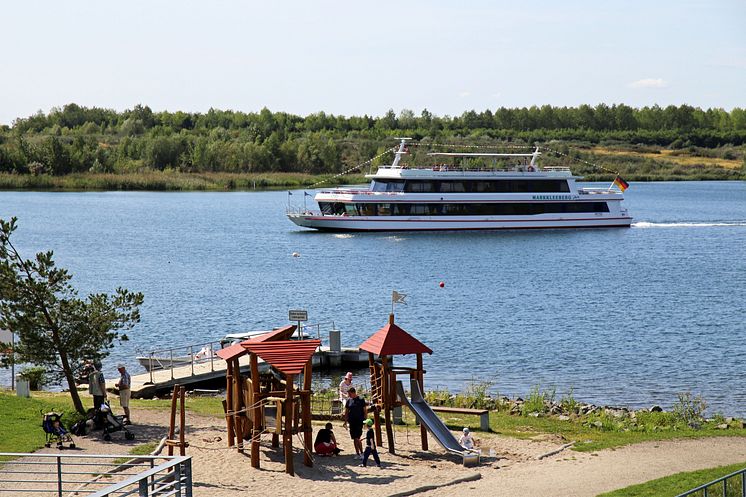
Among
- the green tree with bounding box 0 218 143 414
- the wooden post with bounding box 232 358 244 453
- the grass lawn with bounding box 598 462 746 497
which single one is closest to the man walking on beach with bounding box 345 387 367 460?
the wooden post with bounding box 232 358 244 453

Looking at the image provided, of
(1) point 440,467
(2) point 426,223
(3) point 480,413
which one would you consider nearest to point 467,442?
(1) point 440,467

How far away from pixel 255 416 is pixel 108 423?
331 centimetres

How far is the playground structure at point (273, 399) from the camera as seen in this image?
19922 mm

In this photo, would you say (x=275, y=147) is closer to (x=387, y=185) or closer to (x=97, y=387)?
(x=387, y=185)

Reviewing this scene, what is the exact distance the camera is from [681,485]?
18.2 meters

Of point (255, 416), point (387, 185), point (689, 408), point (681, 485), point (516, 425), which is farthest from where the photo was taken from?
point (387, 185)

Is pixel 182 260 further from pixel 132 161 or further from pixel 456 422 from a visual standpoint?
pixel 132 161

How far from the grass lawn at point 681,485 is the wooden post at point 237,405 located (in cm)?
710

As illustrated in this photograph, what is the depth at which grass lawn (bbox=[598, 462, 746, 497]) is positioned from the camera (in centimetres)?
1692

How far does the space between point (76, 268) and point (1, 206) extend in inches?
1966

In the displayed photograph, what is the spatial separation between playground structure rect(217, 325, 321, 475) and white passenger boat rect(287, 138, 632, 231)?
55797 millimetres

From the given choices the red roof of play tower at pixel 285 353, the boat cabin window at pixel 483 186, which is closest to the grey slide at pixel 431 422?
the red roof of play tower at pixel 285 353

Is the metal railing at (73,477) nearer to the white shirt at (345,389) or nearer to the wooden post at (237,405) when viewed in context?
the wooden post at (237,405)

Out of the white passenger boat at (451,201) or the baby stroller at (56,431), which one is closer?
the baby stroller at (56,431)
